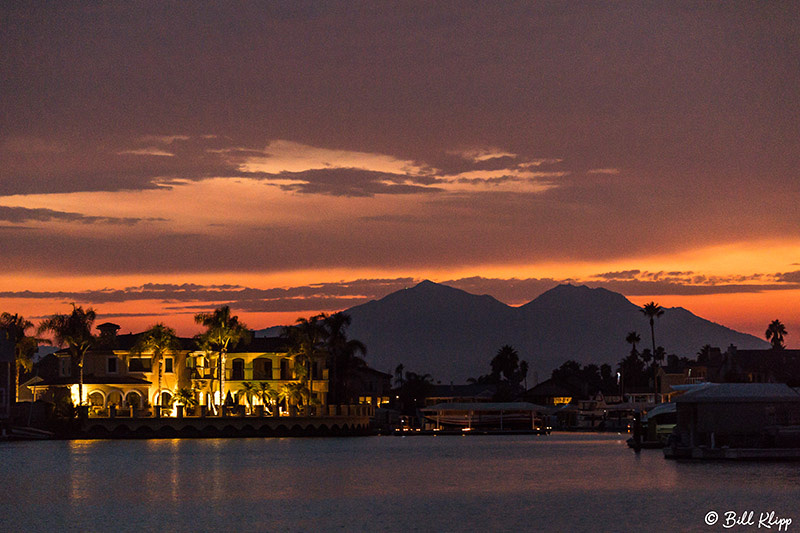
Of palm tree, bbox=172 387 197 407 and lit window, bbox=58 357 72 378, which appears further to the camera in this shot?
lit window, bbox=58 357 72 378

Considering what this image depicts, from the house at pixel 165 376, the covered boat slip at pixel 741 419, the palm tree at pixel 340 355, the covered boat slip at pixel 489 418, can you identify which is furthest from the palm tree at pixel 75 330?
the covered boat slip at pixel 741 419

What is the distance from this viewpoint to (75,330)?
419 ft

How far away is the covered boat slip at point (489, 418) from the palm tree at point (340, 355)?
57.7ft

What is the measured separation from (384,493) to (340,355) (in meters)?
94.5

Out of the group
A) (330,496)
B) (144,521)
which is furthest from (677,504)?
(144,521)

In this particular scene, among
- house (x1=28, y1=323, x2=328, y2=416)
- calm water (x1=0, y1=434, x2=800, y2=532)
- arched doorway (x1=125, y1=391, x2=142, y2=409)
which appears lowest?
calm water (x1=0, y1=434, x2=800, y2=532)

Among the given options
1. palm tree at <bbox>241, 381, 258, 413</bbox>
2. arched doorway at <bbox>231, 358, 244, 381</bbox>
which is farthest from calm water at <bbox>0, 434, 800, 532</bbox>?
arched doorway at <bbox>231, 358, 244, 381</bbox>

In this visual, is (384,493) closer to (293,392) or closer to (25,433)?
(25,433)

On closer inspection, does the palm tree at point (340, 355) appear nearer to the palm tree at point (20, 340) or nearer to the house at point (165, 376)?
the house at point (165, 376)

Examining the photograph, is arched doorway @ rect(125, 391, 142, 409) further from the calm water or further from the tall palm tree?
the calm water

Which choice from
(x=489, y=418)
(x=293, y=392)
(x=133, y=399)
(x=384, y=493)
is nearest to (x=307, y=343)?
(x=293, y=392)

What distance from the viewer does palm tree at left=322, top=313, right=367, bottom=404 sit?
144250mm

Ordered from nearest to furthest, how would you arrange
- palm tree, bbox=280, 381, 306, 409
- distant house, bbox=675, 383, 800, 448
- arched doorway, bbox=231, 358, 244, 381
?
distant house, bbox=675, 383, 800, 448 < palm tree, bbox=280, 381, 306, 409 < arched doorway, bbox=231, 358, 244, 381

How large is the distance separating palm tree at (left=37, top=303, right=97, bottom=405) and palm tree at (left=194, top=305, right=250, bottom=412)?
12786mm
